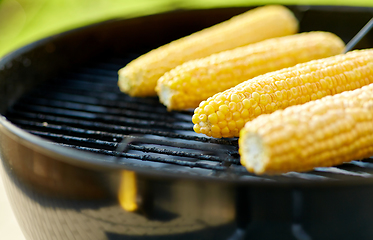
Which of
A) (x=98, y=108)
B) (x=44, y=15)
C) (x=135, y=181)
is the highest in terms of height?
(x=44, y=15)

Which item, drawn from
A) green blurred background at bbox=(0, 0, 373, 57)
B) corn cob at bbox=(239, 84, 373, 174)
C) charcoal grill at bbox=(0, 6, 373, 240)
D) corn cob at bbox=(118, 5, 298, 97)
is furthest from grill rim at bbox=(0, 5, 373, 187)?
green blurred background at bbox=(0, 0, 373, 57)

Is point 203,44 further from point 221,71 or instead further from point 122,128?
point 122,128

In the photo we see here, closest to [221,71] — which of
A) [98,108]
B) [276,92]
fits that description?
[276,92]

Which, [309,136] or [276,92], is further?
[276,92]

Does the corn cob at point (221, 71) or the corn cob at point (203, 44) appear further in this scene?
the corn cob at point (203, 44)

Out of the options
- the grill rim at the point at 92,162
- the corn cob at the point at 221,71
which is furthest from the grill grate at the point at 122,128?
the grill rim at the point at 92,162

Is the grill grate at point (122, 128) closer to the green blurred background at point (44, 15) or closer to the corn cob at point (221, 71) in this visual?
the corn cob at point (221, 71)

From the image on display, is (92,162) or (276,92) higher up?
(276,92)
